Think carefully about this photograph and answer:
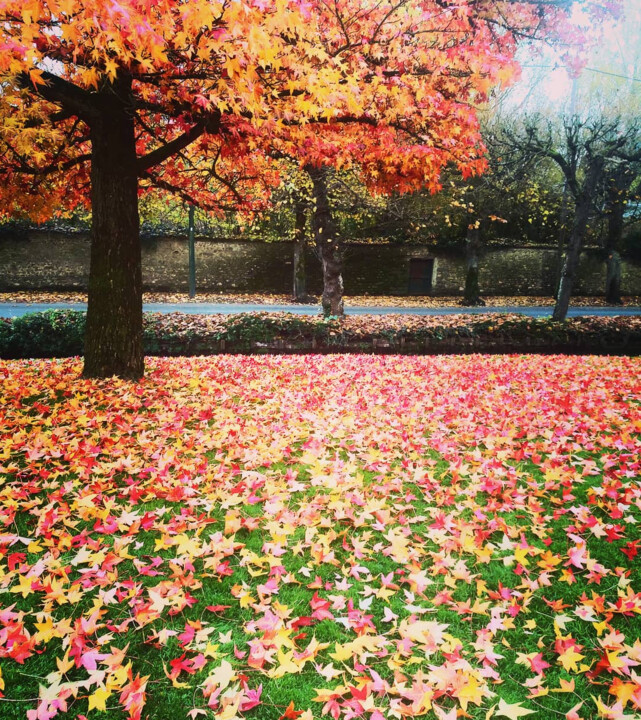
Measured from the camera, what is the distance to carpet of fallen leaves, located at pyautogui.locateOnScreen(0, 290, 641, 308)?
22.4m

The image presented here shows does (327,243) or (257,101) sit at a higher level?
(257,101)

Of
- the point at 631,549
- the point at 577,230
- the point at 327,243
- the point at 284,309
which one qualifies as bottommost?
the point at 284,309

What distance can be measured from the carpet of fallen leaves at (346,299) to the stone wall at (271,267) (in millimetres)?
657

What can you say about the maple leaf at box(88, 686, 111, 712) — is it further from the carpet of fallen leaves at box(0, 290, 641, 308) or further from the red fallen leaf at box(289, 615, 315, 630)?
the carpet of fallen leaves at box(0, 290, 641, 308)

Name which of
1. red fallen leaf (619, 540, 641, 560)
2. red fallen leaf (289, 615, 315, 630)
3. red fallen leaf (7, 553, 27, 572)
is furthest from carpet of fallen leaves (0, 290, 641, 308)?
red fallen leaf (289, 615, 315, 630)

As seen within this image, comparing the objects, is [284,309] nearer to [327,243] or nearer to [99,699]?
[327,243]

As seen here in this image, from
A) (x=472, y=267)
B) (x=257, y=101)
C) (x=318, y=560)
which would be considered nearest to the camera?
(x=318, y=560)

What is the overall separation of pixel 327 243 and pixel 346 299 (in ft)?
42.3

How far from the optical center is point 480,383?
25.3 ft

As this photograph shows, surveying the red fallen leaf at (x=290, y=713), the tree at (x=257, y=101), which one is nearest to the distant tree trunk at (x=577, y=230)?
the tree at (x=257, y=101)

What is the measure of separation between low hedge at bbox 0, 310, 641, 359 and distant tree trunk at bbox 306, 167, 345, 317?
50.6 inches

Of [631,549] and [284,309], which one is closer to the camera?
[631,549]

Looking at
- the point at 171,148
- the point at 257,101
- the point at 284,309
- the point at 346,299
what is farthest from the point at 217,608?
the point at 346,299

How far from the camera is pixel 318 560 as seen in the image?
128 inches
